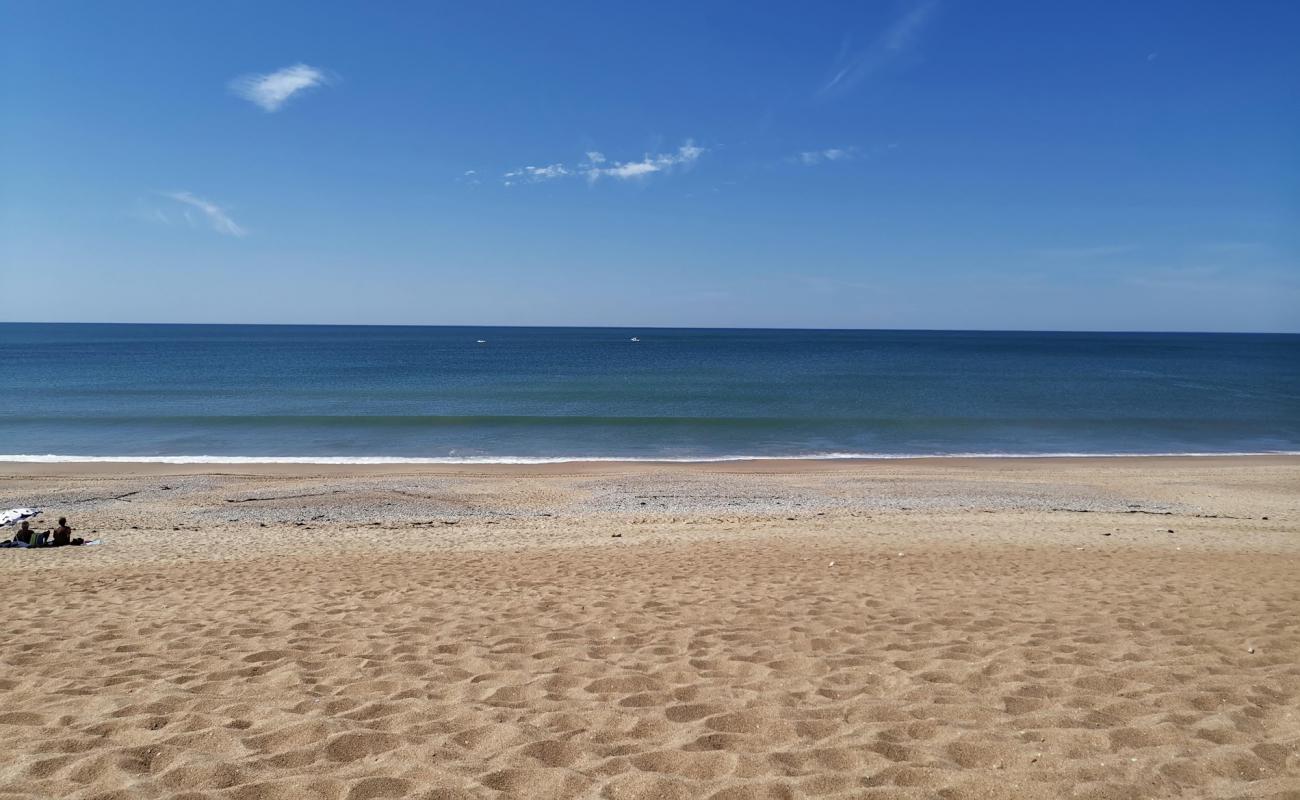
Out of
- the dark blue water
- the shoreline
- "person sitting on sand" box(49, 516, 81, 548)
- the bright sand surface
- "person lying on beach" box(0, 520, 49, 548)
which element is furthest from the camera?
the dark blue water

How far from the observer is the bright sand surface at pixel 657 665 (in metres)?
4.01

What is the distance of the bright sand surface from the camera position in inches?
158

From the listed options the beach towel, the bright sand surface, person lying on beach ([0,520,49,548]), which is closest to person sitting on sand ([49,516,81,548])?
person lying on beach ([0,520,49,548])

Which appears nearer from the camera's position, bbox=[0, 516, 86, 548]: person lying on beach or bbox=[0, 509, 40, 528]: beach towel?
bbox=[0, 516, 86, 548]: person lying on beach

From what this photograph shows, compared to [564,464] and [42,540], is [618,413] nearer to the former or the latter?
[564,464]

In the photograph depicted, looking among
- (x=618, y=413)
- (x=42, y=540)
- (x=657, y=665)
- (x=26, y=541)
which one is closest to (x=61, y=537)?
(x=42, y=540)

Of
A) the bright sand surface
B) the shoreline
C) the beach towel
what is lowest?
the shoreline

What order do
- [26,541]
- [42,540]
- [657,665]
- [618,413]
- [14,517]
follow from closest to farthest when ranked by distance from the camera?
[657,665] → [26,541] → [42,540] → [14,517] → [618,413]

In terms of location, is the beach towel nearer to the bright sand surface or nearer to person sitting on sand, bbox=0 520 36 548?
person sitting on sand, bbox=0 520 36 548

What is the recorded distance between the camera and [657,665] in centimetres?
575

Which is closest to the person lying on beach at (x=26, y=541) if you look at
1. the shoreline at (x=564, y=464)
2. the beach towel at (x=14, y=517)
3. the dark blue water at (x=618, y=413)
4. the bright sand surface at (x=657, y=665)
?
the bright sand surface at (x=657, y=665)

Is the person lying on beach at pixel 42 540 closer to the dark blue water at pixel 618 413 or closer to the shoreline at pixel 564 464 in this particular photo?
the shoreline at pixel 564 464

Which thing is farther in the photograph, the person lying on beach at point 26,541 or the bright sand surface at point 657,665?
the person lying on beach at point 26,541

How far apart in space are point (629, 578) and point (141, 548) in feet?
27.8
